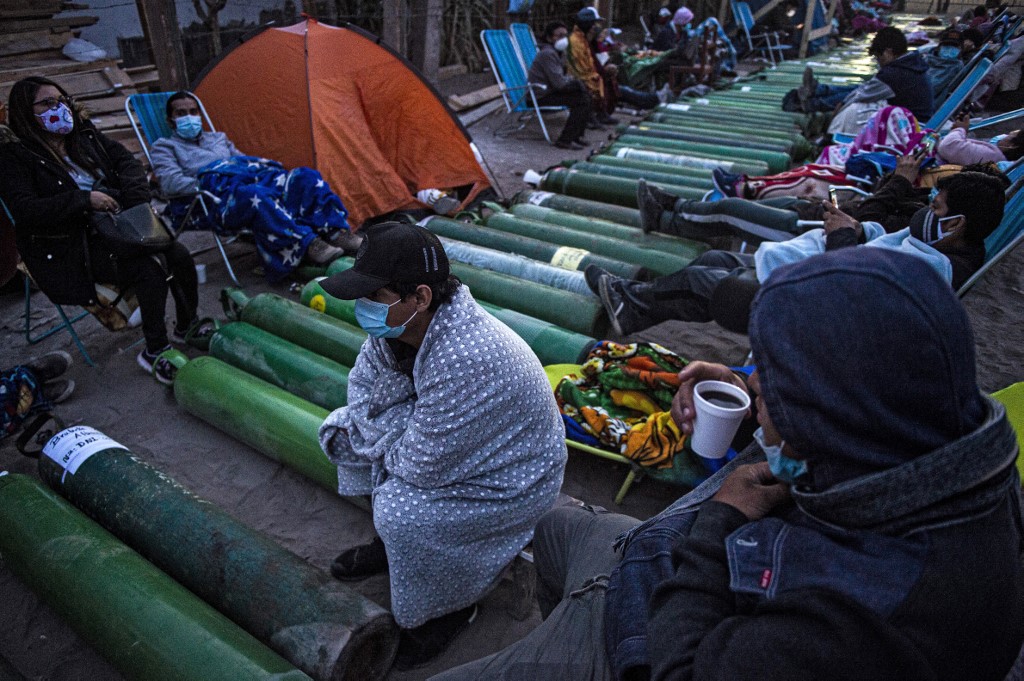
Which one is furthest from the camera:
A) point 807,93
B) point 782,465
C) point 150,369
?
point 807,93

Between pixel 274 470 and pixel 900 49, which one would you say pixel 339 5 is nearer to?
pixel 900 49

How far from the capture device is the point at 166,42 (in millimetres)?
6160

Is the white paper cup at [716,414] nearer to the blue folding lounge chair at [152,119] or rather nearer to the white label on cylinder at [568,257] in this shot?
the white label on cylinder at [568,257]

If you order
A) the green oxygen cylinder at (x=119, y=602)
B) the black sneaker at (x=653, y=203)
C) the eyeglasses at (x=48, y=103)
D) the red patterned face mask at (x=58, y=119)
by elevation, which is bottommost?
the green oxygen cylinder at (x=119, y=602)

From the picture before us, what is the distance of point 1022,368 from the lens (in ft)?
13.2

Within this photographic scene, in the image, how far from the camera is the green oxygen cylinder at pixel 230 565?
199 centimetres

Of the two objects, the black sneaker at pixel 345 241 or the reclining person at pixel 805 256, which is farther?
the black sneaker at pixel 345 241

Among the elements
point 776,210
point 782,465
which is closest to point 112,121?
point 776,210

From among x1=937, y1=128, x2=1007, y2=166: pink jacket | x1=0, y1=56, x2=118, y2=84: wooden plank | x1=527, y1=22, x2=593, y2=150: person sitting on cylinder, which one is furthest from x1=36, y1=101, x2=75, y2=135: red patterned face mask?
x1=527, y1=22, x2=593, y2=150: person sitting on cylinder

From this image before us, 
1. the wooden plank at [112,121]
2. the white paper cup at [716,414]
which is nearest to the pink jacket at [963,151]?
the white paper cup at [716,414]

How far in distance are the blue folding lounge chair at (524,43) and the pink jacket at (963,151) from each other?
22.5ft

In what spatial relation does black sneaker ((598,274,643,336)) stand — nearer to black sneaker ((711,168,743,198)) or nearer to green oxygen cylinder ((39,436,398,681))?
black sneaker ((711,168,743,198))

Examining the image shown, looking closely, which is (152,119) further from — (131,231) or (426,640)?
(426,640)

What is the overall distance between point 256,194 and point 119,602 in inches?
137
